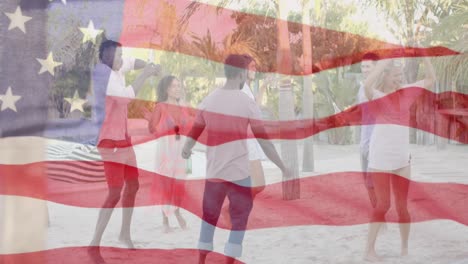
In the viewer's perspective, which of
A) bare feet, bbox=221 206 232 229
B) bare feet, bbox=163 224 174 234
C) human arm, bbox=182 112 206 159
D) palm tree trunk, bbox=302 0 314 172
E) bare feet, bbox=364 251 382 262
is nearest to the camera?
human arm, bbox=182 112 206 159

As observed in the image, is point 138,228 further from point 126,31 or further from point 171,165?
point 126,31

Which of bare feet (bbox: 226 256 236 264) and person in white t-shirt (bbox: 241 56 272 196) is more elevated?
person in white t-shirt (bbox: 241 56 272 196)

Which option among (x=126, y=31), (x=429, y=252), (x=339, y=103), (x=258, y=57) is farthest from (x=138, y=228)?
(x=339, y=103)

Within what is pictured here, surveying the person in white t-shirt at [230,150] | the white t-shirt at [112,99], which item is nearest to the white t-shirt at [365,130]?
the person in white t-shirt at [230,150]

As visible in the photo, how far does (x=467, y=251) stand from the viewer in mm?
5090

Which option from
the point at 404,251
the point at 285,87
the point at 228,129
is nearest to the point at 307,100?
the point at 285,87

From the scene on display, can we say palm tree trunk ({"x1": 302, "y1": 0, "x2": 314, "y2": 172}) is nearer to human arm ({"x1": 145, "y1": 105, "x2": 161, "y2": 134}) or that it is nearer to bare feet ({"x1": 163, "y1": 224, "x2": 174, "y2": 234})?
bare feet ({"x1": 163, "y1": 224, "x2": 174, "y2": 234})

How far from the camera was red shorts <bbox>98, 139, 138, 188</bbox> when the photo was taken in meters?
4.06

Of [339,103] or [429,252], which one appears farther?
[339,103]

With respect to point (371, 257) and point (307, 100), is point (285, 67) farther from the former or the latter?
point (307, 100)

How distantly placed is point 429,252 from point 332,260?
701mm

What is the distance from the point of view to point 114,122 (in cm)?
405

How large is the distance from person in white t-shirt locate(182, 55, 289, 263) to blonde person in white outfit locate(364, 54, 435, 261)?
1035 millimetres
